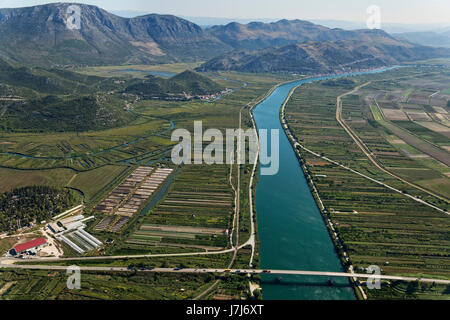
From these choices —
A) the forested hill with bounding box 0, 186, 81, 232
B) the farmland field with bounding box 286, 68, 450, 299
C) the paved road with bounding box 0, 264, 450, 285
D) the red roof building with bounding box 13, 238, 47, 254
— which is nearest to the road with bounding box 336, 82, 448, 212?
the farmland field with bounding box 286, 68, 450, 299

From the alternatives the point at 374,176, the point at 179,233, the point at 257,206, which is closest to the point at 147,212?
the point at 179,233

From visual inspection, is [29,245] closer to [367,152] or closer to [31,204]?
[31,204]

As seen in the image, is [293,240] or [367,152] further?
[367,152]

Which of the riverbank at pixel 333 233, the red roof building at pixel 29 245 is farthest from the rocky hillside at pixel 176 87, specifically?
the red roof building at pixel 29 245

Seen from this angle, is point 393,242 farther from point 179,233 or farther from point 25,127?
point 25,127

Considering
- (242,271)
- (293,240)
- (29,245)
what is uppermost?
(29,245)

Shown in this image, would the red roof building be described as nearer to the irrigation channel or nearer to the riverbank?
the irrigation channel

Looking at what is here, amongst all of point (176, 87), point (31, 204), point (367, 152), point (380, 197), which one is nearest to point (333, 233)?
point (380, 197)
